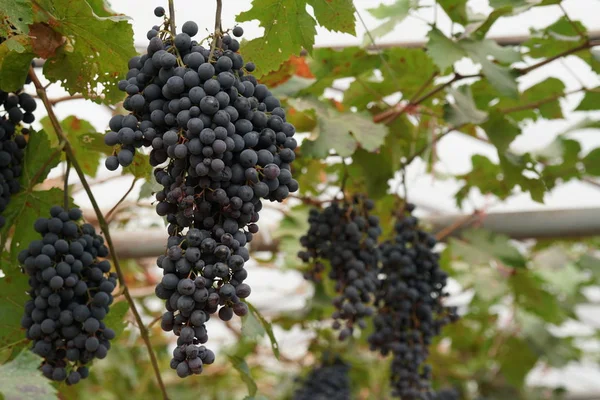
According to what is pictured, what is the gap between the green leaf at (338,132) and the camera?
5.75 ft

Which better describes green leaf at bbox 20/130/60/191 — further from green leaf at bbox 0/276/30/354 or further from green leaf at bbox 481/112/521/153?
green leaf at bbox 481/112/521/153

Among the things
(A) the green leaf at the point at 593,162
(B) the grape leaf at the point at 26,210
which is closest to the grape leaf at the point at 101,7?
(B) the grape leaf at the point at 26,210

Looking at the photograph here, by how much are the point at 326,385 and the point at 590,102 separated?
1.37m

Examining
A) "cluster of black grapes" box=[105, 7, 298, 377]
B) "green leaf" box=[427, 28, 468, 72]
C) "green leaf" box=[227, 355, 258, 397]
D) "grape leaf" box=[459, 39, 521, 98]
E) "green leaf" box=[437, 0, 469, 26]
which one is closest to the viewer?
"cluster of black grapes" box=[105, 7, 298, 377]

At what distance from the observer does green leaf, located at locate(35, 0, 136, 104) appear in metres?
1.29

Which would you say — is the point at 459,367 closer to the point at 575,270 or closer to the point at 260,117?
the point at 575,270

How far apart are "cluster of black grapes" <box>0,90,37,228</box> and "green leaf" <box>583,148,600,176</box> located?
2.04 m

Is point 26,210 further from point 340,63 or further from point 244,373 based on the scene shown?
point 340,63

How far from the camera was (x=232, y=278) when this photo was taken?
1023 mm

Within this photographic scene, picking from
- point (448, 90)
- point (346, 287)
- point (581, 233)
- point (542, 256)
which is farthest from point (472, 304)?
point (346, 287)

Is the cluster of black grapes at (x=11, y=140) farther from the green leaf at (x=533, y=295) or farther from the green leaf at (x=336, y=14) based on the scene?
the green leaf at (x=533, y=295)

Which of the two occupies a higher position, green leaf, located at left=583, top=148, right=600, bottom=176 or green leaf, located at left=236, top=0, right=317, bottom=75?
green leaf, located at left=236, top=0, right=317, bottom=75

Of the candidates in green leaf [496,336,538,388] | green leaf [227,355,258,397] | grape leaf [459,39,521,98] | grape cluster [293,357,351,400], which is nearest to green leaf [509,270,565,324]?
green leaf [496,336,538,388]

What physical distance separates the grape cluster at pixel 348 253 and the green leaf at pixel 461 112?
0.33m
